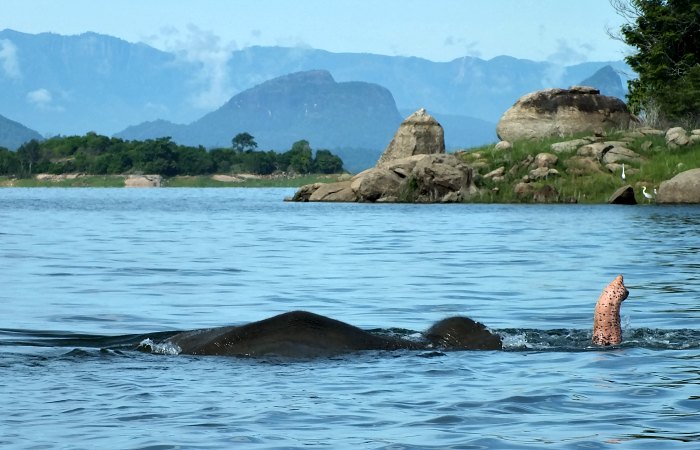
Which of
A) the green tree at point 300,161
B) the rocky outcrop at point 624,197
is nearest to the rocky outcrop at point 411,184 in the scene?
the rocky outcrop at point 624,197

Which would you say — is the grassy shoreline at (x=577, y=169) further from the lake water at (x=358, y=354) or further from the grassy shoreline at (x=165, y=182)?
the grassy shoreline at (x=165, y=182)

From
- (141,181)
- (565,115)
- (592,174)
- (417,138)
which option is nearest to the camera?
(592,174)

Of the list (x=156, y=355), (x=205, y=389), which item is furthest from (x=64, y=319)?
(x=205, y=389)

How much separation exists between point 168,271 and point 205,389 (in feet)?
45.3

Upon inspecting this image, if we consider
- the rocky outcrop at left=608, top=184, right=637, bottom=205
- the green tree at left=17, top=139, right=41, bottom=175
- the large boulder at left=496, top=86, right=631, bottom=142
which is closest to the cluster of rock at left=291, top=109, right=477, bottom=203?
the large boulder at left=496, top=86, right=631, bottom=142

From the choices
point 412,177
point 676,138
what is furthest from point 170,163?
point 676,138

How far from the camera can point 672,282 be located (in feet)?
65.9

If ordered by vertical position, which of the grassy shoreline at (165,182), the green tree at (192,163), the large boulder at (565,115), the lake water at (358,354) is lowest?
the lake water at (358,354)

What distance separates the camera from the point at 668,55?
6856 cm

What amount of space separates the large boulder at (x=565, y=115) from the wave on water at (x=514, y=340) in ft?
182

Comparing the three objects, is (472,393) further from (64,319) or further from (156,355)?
(64,319)

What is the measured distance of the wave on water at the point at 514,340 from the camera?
12133 mm

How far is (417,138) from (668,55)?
1552 cm

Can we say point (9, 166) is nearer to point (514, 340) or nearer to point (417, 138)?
point (417, 138)
